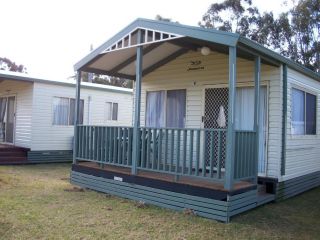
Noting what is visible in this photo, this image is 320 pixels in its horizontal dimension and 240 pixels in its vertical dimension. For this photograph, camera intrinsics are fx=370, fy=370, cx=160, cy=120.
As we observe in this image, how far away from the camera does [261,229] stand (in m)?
5.14

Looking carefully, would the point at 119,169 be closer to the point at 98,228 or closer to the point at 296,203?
the point at 98,228

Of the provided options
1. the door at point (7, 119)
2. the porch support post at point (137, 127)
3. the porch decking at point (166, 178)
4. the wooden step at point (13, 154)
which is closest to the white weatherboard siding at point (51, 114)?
the wooden step at point (13, 154)

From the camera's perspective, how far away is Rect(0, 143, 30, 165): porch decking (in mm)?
11602

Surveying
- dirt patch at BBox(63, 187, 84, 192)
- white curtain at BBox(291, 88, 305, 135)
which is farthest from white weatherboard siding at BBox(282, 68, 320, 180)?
dirt patch at BBox(63, 187, 84, 192)

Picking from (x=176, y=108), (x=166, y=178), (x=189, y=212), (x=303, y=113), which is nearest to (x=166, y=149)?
Answer: (x=166, y=178)

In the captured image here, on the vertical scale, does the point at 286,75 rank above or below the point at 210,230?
above

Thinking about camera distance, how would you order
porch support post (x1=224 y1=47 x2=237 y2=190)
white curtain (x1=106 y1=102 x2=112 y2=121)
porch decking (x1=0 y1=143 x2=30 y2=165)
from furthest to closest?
1. white curtain (x1=106 y1=102 x2=112 y2=121)
2. porch decking (x1=0 y1=143 x2=30 y2=165)
3. porch support post (x1=224 y1=47 x2=237 y2=190)

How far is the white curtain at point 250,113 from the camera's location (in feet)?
23.6

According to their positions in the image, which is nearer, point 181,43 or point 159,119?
point 181,43

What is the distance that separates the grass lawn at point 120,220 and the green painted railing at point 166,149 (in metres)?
0.71

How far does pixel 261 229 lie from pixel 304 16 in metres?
17.8

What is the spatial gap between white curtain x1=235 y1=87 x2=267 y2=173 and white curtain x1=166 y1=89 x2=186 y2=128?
1.40m

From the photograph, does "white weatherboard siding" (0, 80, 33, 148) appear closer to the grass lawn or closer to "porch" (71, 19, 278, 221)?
"porch" (71, 19, 278, 221)

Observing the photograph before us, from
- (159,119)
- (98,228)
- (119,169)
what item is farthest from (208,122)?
(98,228)
